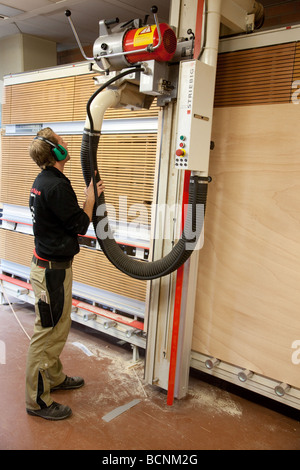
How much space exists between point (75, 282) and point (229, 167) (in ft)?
5.76

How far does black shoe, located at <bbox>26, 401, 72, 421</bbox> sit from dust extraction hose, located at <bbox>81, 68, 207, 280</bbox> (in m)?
0.91

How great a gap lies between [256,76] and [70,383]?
2326 millimetres

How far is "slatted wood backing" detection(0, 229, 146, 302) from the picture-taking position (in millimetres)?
3059

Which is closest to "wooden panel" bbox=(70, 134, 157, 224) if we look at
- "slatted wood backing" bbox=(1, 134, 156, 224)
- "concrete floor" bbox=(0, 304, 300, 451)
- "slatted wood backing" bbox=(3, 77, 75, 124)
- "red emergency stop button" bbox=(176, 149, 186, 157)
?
"slatted wood backing" bbox=(1, 134, 156, 224)

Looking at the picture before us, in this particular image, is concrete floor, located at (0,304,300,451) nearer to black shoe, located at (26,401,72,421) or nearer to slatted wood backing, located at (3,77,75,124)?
black shoe, located at (26,401,72,421)

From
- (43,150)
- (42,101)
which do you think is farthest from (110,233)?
(42,101)

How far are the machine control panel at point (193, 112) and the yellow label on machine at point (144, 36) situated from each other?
0.24 m

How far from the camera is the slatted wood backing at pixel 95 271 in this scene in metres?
3.06

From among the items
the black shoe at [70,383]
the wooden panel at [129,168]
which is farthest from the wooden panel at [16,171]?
the black shoe at [70,383]

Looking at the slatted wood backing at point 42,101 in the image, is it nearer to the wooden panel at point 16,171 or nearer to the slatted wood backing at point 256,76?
the wooden panel at point 16,171

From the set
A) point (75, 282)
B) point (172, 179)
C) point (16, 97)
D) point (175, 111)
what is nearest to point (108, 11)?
point (16, 97)

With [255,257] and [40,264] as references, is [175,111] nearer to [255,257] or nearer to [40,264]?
[255,257]

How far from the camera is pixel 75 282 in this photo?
3502mm
